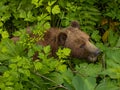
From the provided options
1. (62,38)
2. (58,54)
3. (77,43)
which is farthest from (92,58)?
(58,54)

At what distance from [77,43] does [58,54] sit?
5.82ft

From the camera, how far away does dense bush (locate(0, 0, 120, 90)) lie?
3624 mm

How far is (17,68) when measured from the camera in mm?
4355

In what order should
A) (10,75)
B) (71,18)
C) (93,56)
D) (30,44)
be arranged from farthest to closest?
1. (71,18)
2. (93,56)
3. (30,44)
4. (10,75)

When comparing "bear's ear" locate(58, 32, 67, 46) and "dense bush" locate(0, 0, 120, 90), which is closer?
"dense bush" locate(0, 0, 120, 90)

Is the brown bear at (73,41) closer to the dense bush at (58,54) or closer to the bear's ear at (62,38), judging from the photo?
the bear's ear at (62,38)

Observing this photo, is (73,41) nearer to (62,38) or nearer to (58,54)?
(62,38)

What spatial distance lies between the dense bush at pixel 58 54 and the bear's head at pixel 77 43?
17cm

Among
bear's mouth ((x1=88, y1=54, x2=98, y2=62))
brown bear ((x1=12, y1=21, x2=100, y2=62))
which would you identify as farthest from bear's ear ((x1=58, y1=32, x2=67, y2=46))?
bear's mouth ((x1=88, y1=54, x2=98, y2=62))

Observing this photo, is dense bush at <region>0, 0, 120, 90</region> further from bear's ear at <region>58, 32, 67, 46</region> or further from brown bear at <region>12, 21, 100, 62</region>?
bear's ear at <region>58, 32, 67, 46</region>

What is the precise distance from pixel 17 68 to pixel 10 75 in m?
0.11

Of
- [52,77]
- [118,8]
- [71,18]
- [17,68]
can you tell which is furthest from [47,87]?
[118,8]

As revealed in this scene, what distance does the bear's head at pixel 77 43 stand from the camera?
19.8 feet

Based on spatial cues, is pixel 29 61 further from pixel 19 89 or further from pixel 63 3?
pixel 63 3
